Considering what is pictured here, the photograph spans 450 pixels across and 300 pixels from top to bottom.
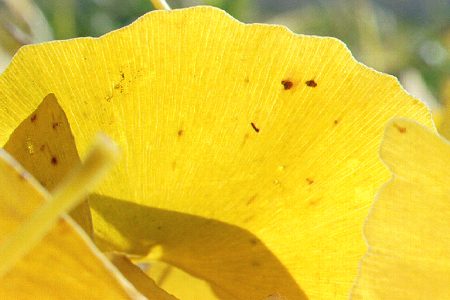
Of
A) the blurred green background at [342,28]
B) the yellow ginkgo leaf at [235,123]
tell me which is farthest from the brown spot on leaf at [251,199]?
the blurred green background at [342,28]

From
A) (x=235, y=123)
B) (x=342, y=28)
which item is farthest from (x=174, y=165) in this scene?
(x=342, y=28)

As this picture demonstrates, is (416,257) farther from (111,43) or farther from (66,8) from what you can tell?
(66,8)

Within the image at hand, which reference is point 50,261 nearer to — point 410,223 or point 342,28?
point 410,223

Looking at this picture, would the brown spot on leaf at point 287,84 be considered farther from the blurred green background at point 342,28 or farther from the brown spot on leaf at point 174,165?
the blurred green background at point 342,28

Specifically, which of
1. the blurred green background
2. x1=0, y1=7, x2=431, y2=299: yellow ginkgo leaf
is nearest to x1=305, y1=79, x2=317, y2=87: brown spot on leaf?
x1=0, y1=7, x2=431, y2=299: yellow ginkgo leaf

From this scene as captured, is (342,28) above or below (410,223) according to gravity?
above

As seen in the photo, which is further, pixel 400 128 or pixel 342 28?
pixel 342 28

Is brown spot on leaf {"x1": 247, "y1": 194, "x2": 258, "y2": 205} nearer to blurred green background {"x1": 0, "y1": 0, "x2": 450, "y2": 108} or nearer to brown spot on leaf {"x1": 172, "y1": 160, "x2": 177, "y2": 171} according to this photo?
brown spot on leaf {"x1": 172, "y1": 160, "x2": 177, "y2": 171}

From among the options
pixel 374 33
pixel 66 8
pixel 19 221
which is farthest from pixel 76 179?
pixel 374 33
